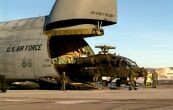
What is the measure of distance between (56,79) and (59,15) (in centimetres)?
505

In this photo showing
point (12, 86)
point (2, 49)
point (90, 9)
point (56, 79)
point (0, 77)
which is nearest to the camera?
point (0, 77)

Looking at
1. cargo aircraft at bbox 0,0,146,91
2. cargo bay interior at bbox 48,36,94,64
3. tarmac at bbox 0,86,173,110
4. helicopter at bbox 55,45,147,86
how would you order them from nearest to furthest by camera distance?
1. tarmac at bbox 0,86,173,110
2. cargo aircraft at bbox 0,0,146,91
3. helicopter at bbox 55,45,147,86
4. cargo bay interior at bbox 48,36,94,64

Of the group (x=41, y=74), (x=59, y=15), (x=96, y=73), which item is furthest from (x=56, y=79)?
(x=59, y=15)

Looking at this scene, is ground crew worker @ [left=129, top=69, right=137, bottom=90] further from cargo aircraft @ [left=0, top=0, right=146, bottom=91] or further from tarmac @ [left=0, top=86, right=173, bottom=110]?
tarmac @ [left=0, top=86, right=173, bottom=110]

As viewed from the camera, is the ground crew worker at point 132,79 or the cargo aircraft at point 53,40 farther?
the ground crew worker at point 132,79

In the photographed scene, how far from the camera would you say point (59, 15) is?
94.8ft

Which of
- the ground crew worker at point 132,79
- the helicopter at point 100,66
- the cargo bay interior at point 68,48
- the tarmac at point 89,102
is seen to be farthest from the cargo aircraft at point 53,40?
the tarmac at point 89,102

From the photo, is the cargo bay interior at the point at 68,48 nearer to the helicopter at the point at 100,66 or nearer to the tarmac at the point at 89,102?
the helicopter at the point at 100,66

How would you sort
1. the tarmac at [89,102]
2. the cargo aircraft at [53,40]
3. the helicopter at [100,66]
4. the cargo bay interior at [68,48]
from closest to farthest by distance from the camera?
the tarmac at [89,102], the cargo aircraft at [53,40], the helicopter at [100,66], the cargo bay interior at [68,48]

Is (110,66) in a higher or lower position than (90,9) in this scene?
lower

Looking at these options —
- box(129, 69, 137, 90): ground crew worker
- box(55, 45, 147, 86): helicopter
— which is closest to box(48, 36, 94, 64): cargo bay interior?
box(55, 45, 147, 86): helicopter

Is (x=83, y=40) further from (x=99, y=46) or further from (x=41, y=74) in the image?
(x=41, y=74)

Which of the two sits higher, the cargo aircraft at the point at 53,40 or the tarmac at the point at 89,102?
the cargo aircraft at the point at 53,40

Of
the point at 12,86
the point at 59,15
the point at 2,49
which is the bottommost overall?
the point at 12,86
